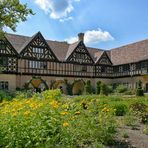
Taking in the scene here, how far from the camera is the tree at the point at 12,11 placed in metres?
21.2

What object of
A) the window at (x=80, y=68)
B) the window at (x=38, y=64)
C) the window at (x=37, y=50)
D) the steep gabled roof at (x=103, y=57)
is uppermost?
the window at (x=37, y=50)

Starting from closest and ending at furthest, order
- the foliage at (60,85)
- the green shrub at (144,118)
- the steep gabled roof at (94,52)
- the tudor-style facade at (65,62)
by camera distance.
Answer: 1. the green shrub at (144,118)
2. the tudor-style facade at (65,62)
3. the foliage at (60,85)
4. the steep gabled roof at (94,52)

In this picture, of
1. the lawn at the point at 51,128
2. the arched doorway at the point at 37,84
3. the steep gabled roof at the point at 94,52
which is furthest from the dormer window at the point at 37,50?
the lawn at the point at 51,128

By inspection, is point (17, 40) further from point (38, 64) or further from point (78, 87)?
point (78, 87)

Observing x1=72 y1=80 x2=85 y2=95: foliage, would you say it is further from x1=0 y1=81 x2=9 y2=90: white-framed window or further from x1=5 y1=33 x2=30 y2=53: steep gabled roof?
x1=0 y1=81 x2=9 y2=90: white-framed window

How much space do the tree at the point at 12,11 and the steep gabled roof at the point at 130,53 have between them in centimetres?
2675

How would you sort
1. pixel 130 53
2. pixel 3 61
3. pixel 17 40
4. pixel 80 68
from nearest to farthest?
1. pixel 3 61
2. pixel 17 40
3. pixel 80 68
4. pixel 130 53

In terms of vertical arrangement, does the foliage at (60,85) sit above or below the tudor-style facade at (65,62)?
below

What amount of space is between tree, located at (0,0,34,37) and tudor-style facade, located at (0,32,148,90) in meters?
16.6

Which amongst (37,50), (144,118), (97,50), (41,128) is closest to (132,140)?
(144,118)

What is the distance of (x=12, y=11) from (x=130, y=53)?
3088 centimetres

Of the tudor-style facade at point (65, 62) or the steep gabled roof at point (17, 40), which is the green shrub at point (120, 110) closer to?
the tudor-style facade at point (65, 62)

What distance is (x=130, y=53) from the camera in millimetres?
49344

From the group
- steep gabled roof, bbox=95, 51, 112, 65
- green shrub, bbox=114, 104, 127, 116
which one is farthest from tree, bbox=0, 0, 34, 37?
steep gabled roof, bbox=95, 51, 112, 65
